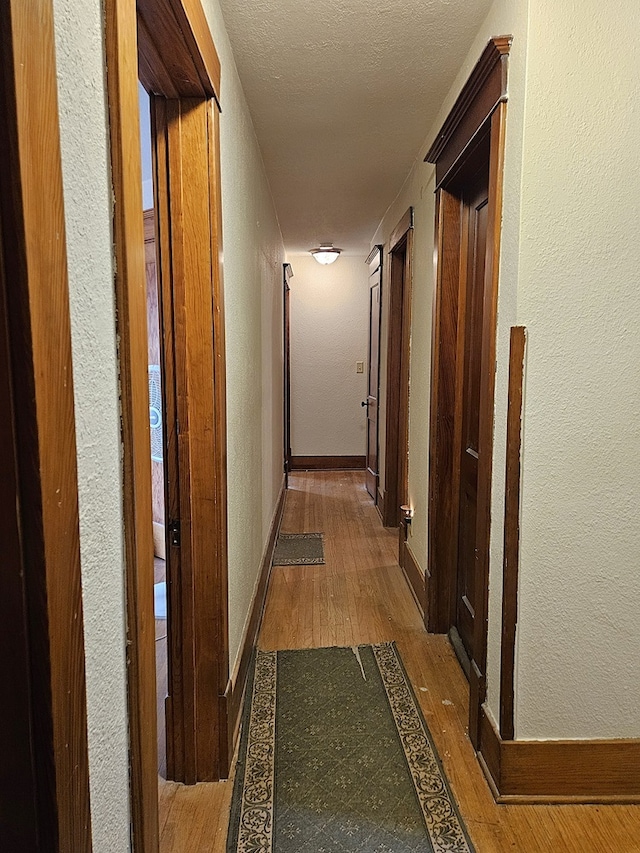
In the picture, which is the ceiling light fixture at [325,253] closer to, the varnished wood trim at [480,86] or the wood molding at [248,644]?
the wood molding at [248,644]

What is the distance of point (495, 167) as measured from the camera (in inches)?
68.3

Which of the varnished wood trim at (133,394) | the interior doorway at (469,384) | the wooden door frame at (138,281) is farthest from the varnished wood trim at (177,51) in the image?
the interior doorway at (469,384)

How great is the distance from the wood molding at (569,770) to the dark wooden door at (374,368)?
3427 mm

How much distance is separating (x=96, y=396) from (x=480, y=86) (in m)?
1.74

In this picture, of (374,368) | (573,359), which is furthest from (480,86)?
(374,368)

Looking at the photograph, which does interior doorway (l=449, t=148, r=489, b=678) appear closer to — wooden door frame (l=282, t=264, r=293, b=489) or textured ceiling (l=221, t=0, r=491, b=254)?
textured ceiling (l=221, t=0, r=491, b=254)

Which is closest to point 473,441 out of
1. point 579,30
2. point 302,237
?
point 579,30

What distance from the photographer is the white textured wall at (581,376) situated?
1541mm

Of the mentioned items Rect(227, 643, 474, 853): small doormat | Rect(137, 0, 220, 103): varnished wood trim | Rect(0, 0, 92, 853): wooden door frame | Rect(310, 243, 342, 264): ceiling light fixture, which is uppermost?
Rect(310, 243, 342, 264): ceiling light fixture

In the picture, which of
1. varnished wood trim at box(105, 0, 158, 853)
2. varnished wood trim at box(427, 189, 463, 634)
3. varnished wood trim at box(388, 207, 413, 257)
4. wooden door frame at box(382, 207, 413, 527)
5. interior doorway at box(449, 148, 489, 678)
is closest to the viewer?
varnished wood trim at box(105, 0, 158, 853)

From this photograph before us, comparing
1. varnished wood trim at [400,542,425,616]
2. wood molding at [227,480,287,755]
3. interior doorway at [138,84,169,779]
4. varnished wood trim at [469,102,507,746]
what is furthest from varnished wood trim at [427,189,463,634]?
interior doorway at [138,84,169,779]

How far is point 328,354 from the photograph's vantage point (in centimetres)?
662

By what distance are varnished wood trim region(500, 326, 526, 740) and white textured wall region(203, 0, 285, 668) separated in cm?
90

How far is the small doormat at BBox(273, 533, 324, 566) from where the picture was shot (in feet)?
12.5
